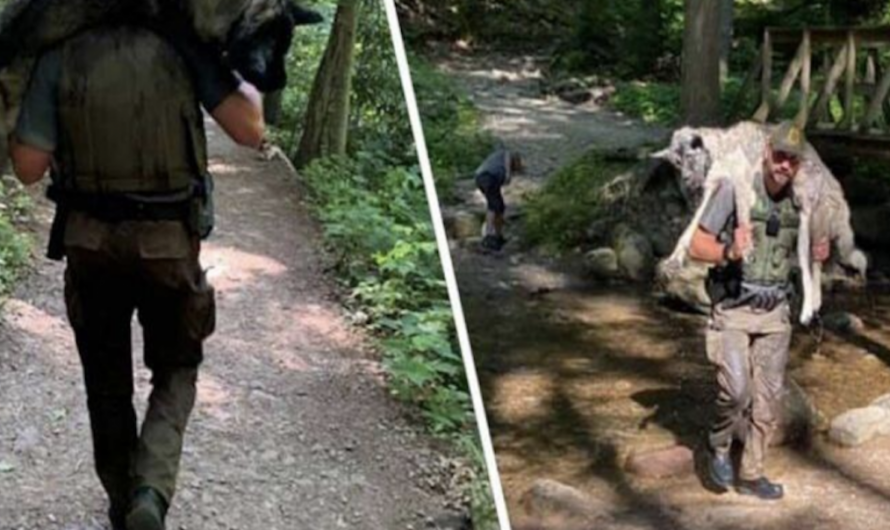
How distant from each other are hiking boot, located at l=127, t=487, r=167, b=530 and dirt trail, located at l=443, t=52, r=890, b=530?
0.36m

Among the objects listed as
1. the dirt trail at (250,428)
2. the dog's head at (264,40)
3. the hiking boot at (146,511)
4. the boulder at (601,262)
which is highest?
the dog's head at (264,40)

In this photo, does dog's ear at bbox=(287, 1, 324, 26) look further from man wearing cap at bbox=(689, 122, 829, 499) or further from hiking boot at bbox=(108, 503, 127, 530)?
man wearing cap at bbox=(689, 122, 829, 499)

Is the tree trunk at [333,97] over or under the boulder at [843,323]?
over

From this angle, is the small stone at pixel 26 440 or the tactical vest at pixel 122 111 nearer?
the tactical vest at pixel 122 111

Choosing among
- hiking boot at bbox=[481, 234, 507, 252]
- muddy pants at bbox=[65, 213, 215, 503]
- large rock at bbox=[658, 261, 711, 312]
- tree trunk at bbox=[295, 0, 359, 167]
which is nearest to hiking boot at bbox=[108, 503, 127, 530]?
muddy pants at bbox=[65, 213, 215, 503]

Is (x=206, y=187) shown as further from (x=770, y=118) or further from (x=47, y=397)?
(x=770, y=118)

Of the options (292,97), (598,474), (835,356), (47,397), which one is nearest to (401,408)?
(598,474)

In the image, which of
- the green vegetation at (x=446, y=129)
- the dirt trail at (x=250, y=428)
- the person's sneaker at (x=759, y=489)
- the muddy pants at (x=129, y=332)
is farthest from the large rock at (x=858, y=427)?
the muddy pants at (x=129, y=332)

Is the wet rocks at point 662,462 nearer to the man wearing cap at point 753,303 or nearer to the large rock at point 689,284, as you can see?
the man wearing cap at point 753,303

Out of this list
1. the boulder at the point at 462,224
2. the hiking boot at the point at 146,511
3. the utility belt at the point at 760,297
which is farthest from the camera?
the utility belt at the point at 760,297

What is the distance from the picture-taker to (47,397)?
1.56 meters

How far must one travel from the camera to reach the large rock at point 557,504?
1.33 m

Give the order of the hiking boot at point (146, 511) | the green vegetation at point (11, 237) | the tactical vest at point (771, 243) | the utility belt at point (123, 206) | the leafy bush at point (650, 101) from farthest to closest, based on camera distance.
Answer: the leafy bush at point (650, 101), the tactical vest at point (771, 243), the green vegetation at point (11, 237), the hiking boot at point (146, 511), the utility belt at point (123, 206)

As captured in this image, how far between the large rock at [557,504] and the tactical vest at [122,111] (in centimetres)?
54
